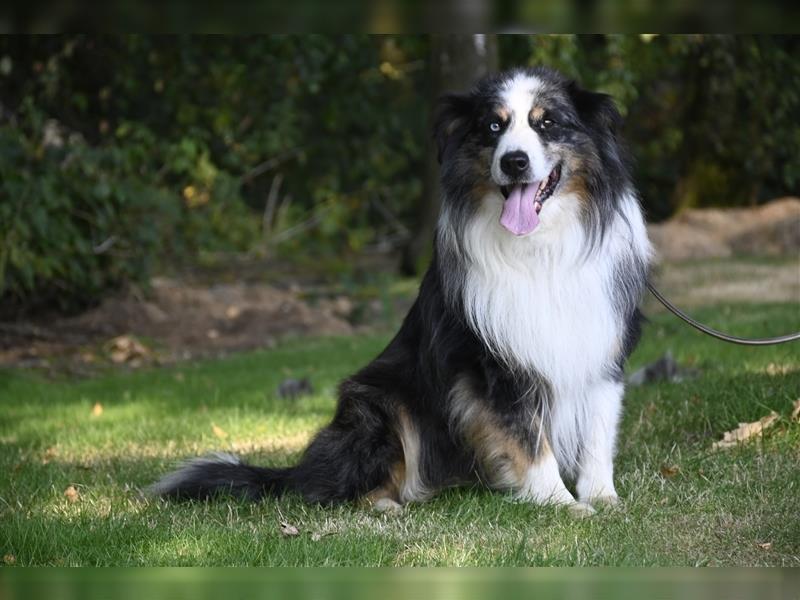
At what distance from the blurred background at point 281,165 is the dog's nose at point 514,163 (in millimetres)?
5546

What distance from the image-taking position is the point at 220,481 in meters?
4.51

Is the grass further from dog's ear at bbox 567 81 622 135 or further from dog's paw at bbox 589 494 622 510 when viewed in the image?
dog's ear at bbox 567 81 622 135

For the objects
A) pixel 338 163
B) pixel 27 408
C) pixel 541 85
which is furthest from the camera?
pixel 338 163

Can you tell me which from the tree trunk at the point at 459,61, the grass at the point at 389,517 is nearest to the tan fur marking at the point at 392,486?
the grass at the point at 389,517

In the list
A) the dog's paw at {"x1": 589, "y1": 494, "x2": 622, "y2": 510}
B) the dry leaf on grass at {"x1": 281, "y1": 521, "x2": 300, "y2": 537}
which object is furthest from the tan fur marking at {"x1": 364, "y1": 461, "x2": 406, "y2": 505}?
the dog's paw at {"x1": 589, "y1": 494, "x2": 622, "y2": 510}

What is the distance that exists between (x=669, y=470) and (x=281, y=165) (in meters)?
11.8

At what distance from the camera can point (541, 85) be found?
419cm

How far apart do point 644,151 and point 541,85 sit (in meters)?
13.3

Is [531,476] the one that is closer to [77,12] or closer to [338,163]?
[77,12]

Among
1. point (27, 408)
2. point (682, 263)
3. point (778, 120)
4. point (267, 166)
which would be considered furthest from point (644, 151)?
point (27, 408)

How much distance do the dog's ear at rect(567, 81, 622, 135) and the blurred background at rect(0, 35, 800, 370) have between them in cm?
561

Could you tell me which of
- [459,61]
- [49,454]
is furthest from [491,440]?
[459,61]

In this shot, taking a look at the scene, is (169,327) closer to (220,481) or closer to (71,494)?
(71,494)

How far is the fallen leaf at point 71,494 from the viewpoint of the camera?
4658 millimetres
